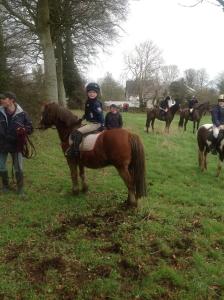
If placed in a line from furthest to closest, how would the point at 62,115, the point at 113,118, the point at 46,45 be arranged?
the point at 46,45 → the point at 113,118 → the point at 62,115

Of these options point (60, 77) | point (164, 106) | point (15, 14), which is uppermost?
point (15, 14)

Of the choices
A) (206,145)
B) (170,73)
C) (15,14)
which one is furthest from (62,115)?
(170,73)

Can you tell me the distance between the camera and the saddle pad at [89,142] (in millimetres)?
7462

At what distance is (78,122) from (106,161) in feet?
3.97

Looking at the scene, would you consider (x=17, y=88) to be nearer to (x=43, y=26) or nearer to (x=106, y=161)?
(x=43, y=26)

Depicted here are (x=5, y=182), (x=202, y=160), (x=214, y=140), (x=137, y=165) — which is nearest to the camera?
(x=137, y=165)

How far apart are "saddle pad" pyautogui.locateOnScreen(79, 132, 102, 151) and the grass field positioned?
1.16 m

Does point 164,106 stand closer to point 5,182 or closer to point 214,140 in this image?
point 214,140

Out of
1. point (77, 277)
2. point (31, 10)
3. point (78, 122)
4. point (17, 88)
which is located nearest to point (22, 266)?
point (77, 277)

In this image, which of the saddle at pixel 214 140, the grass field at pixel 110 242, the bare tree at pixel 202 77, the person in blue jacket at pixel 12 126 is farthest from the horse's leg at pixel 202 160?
the bare tree at pixel 202 77

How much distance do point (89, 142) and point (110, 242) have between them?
2262 millimetres

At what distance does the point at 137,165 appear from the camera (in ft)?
23.7

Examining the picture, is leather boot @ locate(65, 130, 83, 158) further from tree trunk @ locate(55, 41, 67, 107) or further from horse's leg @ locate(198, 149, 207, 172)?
tree trunk @ locate(55, 41, 67, 107)

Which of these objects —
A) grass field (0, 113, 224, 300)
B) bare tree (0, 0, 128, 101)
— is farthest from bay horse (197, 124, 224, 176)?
bare tree (0, 0, 128, 101)
